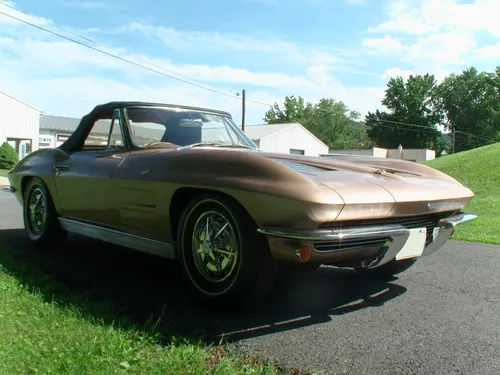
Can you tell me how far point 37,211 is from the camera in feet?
16.4

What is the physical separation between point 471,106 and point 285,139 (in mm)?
47987

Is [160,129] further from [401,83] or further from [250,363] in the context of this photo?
[401,83]

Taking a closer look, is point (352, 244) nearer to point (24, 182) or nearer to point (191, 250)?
point (191, 250)

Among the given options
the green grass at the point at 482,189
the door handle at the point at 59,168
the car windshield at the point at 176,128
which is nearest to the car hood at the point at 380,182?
the car windshield at the point at 176,128

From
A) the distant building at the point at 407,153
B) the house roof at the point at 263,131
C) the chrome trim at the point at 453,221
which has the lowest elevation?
the chrome trim at the point at 453,221

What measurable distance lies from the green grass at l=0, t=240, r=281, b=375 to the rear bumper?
61 centimetres

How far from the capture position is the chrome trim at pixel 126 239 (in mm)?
3263

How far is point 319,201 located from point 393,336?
89 centimetres

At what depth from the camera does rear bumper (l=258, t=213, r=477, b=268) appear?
2.50 m

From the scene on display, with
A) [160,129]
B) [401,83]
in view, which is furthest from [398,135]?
[160,129]

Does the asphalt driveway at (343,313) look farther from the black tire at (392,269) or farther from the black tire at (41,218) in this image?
the black tire at (41,218)

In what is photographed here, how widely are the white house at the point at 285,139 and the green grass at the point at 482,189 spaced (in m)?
28.1

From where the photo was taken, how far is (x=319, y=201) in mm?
2436

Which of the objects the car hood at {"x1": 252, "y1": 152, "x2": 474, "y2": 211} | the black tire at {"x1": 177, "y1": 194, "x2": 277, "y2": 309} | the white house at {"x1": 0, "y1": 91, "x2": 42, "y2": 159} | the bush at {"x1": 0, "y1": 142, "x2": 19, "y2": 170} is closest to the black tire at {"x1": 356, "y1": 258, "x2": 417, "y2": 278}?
the car hood at {"x1": 252, "y1": 152, "x2": 474, "y2": 211}
